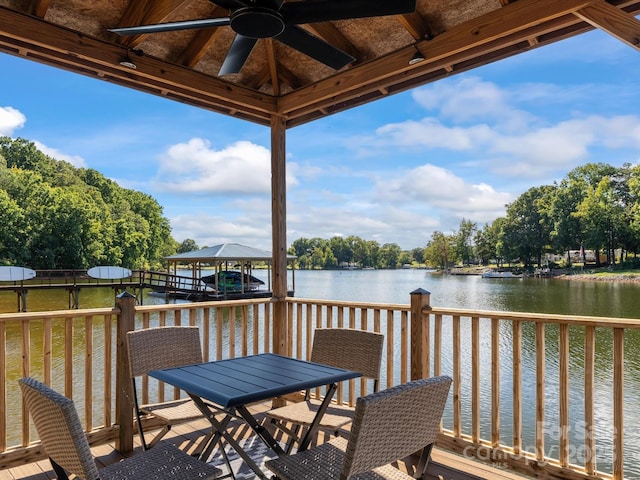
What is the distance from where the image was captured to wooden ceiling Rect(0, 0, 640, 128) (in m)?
2.95

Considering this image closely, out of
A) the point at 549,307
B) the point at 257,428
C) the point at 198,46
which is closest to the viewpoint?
the point at 257,428

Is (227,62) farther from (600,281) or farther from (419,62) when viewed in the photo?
(600,281)

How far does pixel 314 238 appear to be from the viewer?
31625 millimetres

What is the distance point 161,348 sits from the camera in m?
3.07

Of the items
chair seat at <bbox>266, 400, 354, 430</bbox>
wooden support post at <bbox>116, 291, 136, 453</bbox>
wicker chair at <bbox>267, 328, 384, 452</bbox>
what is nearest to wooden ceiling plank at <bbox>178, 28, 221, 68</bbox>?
wooden support post at <bbox>116, 291, 136, 453</bbox>

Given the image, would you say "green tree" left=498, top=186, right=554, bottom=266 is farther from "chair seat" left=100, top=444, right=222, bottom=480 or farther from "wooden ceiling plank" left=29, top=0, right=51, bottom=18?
"chair seat" left=100, top=444, right=222, bottom=480

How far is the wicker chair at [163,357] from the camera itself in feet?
9.18

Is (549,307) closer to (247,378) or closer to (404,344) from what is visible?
(404,344)

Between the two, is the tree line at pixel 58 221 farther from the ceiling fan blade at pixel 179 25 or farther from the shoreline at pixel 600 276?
the shoreline at pixel 600 276

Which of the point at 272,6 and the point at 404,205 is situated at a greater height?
the point at 404,205

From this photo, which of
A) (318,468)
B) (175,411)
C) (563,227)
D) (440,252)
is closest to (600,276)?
(563,227)

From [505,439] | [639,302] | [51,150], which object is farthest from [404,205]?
[505,439]

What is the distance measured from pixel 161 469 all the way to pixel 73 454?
499mm

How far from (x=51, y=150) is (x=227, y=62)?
58.3 metres
